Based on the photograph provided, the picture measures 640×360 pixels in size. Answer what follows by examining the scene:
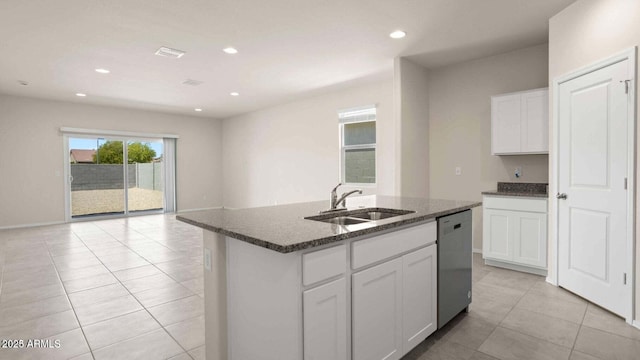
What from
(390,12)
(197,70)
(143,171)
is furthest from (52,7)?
(143,171)

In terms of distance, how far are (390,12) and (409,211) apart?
206 cm

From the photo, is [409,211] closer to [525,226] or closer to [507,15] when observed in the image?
[525,226]

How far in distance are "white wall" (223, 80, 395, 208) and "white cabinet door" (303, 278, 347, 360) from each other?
4.26 metres

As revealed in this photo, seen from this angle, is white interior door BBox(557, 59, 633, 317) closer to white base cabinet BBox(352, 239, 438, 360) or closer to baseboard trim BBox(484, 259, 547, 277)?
baseboard trim BBox(484, 259, 547, 277)

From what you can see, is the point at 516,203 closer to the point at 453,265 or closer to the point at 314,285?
the point at 453,265

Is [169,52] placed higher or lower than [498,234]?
higher

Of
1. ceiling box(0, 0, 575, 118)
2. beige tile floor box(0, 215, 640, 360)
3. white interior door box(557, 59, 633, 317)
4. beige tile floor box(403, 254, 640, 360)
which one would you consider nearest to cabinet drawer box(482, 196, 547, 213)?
white interior door box(557, 59, 633, 317)

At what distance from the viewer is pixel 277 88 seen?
6102mm

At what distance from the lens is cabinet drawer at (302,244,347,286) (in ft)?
4.55

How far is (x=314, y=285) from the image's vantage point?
1.43m

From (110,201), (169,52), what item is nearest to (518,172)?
(169,52)

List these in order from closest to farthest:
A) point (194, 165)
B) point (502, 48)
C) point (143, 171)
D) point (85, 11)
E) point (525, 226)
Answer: point (85, 11) → point (525, 226) → point (502, 48) → point (143, 171) → point (194, 165)

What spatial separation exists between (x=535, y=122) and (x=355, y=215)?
109 inches

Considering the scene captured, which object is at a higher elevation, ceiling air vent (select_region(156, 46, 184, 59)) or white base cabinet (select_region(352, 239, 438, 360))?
ceiling air vent (select_region(156, 46, 184, 59))
